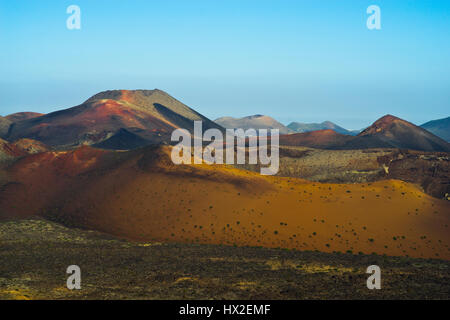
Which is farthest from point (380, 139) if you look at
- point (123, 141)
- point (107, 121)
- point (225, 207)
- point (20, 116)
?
point (20, 116)

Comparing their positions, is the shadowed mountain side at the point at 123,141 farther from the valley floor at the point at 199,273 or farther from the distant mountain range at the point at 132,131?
the valley floor at the point at 199,273

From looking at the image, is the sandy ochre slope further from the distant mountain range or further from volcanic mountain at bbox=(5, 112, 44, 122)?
volcanic mountain at bbox=(5, 112, 44, 122)

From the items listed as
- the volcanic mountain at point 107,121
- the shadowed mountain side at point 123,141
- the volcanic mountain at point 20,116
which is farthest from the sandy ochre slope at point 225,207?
the volcanic mountain at point 20,116

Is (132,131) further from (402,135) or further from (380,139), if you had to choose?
(402,135)

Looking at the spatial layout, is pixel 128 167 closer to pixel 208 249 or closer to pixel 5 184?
pixel 5 184

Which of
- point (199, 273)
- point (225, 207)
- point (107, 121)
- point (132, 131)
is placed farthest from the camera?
point (107, 121)
